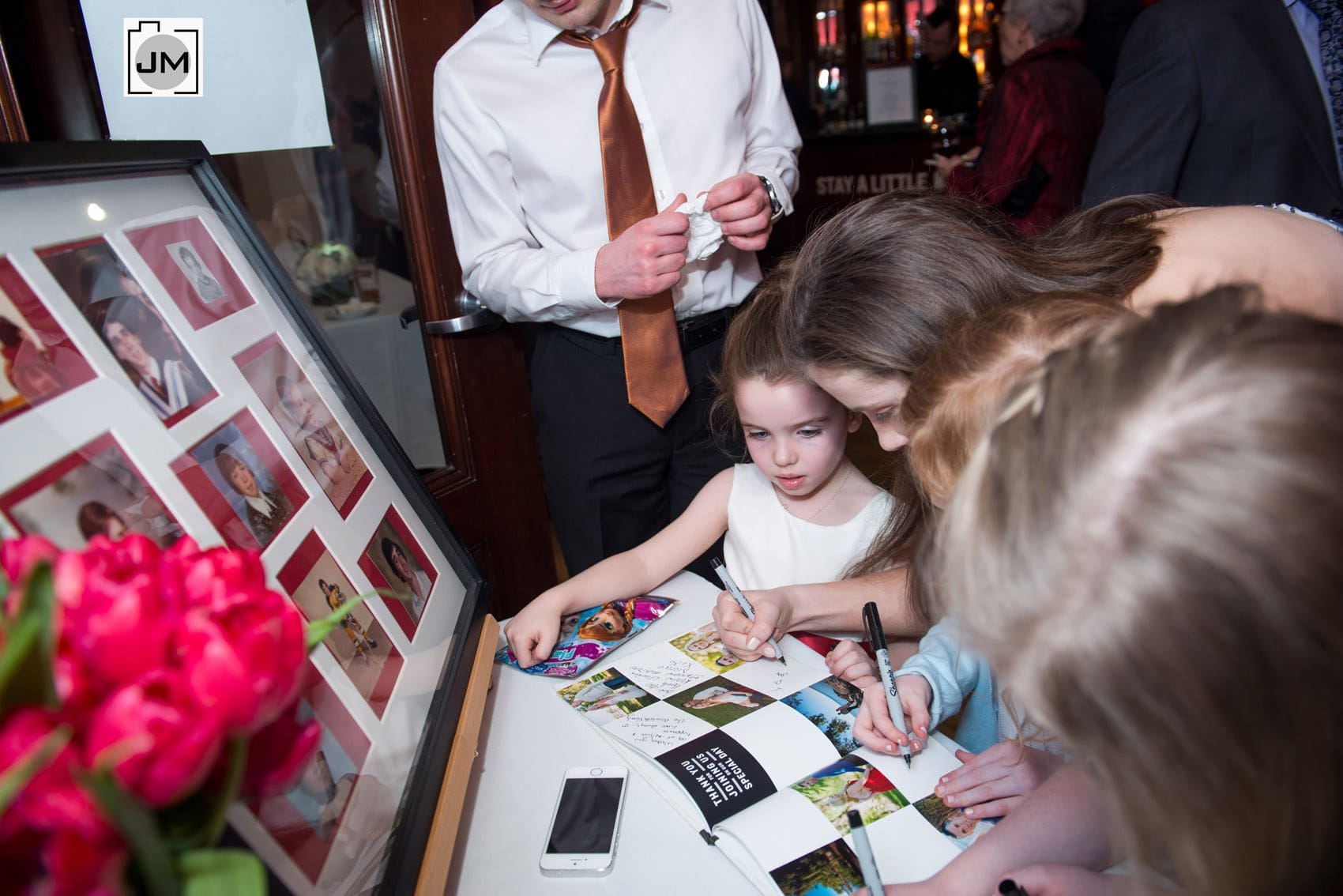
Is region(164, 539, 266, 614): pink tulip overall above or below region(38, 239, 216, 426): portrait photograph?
below

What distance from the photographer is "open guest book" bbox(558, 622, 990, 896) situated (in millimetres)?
859

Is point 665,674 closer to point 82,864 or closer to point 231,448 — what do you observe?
point 231,448

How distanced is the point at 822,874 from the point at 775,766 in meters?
0.15

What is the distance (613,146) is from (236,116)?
2.12 feet

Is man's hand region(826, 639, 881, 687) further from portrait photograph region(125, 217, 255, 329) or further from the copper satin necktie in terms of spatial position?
portrait photograph region(125, 217, 255, 329)

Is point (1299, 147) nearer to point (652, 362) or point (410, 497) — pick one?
point (652, 362)

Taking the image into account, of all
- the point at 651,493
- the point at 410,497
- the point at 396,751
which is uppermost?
the point at 410,497

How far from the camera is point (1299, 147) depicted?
199 cm

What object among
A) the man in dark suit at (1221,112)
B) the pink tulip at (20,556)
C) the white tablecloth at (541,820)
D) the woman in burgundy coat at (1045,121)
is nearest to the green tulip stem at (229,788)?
the pink tulip at (20,556)

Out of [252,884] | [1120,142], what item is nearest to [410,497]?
[252,884]

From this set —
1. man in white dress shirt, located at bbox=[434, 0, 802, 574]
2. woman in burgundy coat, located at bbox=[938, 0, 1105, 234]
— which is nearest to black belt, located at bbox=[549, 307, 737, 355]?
man in white dress shirt, located at bbox=[434, 0, 802, 574]

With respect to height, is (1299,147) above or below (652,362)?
above

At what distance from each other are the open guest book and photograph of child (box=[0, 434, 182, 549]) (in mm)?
559

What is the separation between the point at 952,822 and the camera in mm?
912
